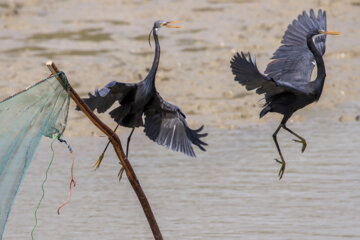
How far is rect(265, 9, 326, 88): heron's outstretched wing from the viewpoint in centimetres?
716

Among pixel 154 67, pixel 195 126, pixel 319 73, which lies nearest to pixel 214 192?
pixel 154 67

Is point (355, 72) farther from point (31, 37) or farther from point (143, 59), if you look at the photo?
point (31, 37)

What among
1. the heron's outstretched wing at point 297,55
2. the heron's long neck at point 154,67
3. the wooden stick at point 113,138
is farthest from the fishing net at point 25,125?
the heron's outstretched wing at point 297,55

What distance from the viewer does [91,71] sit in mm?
12336

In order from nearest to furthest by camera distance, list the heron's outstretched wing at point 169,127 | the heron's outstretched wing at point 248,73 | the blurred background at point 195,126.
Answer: the heron's outstretched wing at point 248,73
the heron's outstretched wing at point 169,127
the blurred background at point 195,126

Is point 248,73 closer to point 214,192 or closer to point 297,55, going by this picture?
point 297,55

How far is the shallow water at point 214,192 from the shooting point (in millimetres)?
7453

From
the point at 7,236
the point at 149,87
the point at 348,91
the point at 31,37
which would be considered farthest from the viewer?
the point at 31,37

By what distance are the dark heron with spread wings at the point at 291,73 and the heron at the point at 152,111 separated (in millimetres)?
677

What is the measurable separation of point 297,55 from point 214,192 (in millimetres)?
1804

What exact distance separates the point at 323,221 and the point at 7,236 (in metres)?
2.85

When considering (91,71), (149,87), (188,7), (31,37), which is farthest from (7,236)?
(188,7)

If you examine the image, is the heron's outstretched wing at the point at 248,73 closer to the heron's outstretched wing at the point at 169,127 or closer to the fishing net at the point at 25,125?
the heron's outstretched wing at the point at 169,127

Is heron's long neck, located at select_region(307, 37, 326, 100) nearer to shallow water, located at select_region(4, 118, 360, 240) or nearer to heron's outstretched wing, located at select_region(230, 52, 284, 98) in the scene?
heron's outstretched wing, located at select_region(230, 52, 284, 98)
